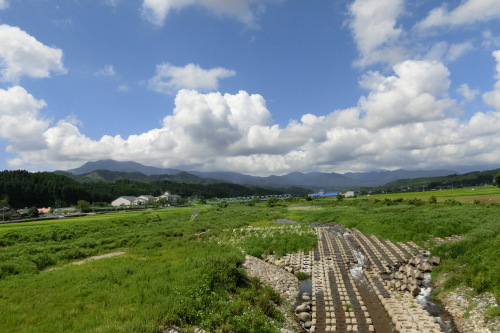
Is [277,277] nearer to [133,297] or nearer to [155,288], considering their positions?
[155,288]

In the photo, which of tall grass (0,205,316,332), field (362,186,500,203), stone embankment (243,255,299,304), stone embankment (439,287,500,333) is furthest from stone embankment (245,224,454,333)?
field (362,186,500,203)

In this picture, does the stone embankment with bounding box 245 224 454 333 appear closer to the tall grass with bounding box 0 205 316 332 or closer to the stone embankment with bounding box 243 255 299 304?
the stone embankment with bounding box 243 255 299 304

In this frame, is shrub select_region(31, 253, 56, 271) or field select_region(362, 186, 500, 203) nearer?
shrub select_region(31, 253, 56, 271)

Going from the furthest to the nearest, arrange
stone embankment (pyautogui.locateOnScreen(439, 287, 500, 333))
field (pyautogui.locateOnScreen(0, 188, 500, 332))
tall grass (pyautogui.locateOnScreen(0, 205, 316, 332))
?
1. stone embankment (pyautogui.locateOnScreen(439, 287, 500, 333))
2. field (pyautogui.locateOnScreen(0, 188, 500, 332))
3. tall grass (pyautogui.locateOnScreen(0, 205, 316, 332))

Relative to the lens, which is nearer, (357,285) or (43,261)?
(357,285)

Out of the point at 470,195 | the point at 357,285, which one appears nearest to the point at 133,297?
the point at 357,285

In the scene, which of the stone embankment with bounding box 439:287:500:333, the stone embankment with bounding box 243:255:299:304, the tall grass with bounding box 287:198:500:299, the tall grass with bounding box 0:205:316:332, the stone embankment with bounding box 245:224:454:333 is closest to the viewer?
the tall grass with bounding box 0:205:316:332

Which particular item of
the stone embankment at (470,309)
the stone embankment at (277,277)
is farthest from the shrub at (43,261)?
the stone embankment at (470,309)

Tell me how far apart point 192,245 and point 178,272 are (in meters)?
15.8

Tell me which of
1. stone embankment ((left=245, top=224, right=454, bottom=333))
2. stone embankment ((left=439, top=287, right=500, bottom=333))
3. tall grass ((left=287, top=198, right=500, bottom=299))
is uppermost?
tall grass ((left=287, top=198, right=500, bottom=299))

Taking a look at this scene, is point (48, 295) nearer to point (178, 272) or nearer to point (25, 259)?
point (178, 272)

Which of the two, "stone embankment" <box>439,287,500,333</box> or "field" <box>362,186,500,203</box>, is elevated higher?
"field" <box>362,186,500,203</box>

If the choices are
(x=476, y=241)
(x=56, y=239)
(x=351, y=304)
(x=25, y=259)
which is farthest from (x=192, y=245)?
(x=476, y=241)

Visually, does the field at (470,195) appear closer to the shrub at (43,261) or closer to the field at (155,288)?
the field at (155,288)
